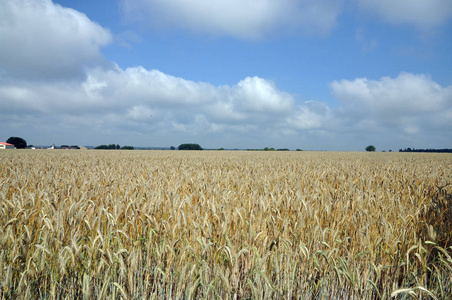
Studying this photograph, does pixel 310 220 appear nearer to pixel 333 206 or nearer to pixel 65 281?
pixel 333 206

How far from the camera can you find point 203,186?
474 centimetres

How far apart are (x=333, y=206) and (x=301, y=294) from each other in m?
1.92

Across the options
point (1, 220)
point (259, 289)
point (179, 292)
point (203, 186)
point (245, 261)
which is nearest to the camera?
point (259, 289)

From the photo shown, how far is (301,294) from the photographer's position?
6.57 ft

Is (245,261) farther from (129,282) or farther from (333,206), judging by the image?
(333,206)

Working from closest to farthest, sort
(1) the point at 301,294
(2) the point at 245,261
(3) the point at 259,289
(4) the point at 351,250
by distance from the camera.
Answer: (3) the point at 259,289
(1) the point at 301,294
(2) the point at 245,261
(4) the point at 351,250

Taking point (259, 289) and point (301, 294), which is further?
point (301, 294)

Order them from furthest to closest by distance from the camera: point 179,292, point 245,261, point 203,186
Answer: point 203,186, point 245,261, point 179,292

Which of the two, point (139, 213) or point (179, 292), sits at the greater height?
point (139, 213)

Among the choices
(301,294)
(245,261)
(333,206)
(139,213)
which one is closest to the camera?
(301,294)

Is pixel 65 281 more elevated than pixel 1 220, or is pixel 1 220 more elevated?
pixel 1 220

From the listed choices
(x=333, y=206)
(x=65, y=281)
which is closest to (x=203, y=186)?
(x=333, y=206)

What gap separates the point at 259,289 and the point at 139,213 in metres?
1.90

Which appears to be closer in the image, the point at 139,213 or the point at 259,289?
the point at 259,289
